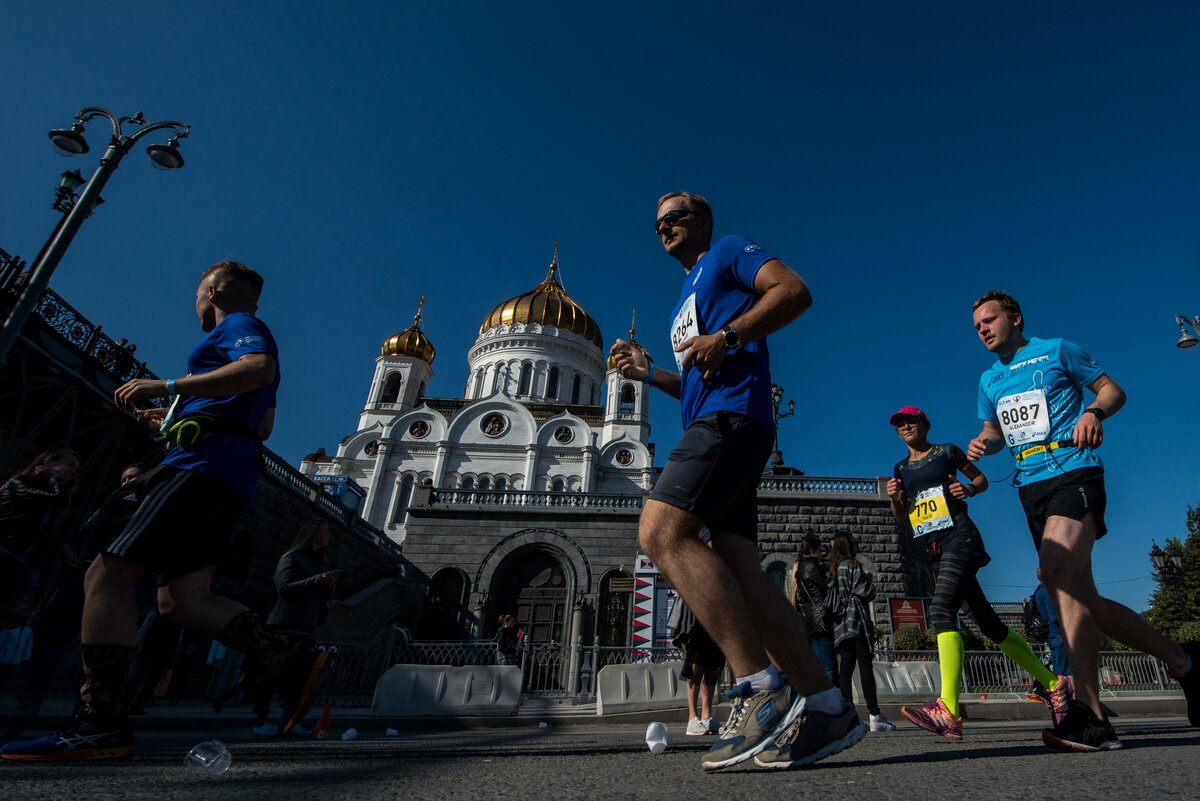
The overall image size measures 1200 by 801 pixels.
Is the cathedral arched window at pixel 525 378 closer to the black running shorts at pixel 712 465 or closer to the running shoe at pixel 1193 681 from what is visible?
the running shoe at pixel 1193 681

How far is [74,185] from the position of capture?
312 inches

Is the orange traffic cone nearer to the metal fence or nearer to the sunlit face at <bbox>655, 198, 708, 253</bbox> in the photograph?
the sunlit face at <bbox>655, 198, 708, 253</bbox>

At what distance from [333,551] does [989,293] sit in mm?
16453

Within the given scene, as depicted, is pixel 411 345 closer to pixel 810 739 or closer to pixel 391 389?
pixel 391 389

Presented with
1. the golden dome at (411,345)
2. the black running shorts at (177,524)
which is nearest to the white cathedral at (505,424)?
the golden dome at (411,345)

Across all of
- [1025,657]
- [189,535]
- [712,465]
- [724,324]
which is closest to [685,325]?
[724,324]

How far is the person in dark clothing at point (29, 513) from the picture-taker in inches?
141

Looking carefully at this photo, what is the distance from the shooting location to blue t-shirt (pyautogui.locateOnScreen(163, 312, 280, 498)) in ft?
8.38

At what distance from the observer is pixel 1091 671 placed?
2.84m

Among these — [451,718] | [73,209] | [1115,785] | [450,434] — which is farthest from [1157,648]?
[450,434]

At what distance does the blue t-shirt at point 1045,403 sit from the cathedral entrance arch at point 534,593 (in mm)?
15809

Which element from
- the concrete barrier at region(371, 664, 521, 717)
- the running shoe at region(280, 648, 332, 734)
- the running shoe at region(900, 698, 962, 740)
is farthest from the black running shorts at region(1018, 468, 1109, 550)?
the concrete barrier at region(371, 664, 521, 717)

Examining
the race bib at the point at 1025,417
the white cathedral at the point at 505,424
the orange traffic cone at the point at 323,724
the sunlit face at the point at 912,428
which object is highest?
the white cathedral at the point at 505,424

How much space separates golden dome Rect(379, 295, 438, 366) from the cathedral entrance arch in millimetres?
23270
